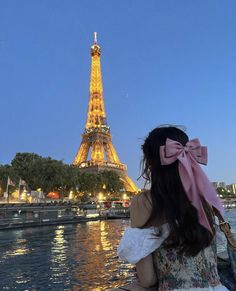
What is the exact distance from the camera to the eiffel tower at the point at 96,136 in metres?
109

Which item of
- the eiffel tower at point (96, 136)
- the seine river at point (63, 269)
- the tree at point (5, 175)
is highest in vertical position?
the eiffel tower at point (96, 136)

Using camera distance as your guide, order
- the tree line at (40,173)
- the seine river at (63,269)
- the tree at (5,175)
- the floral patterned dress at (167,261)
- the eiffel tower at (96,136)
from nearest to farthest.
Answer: the floral patterned dress at (167,261) < the seine river at (63,269) < the tree at (5,175) < the tree line at (40,173) < the eiffel tower at (96,136)

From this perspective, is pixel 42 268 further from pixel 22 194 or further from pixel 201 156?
pixel 22 194

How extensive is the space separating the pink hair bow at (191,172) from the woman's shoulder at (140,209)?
29 centimetres

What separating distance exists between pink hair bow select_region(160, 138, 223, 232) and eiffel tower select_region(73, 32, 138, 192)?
342 ft

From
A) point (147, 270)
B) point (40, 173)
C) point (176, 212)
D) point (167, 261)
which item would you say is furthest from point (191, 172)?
point (40, 173)

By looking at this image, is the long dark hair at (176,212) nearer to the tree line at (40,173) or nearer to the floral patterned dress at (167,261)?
the floral patterned dress at (167,261)

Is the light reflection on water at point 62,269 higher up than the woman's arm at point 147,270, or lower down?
lower down

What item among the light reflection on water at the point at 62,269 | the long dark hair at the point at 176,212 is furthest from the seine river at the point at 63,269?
the long dark hair at the point at 176,212

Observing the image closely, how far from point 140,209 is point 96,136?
106m

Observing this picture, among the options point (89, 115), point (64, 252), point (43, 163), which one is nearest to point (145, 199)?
point (64, 252)

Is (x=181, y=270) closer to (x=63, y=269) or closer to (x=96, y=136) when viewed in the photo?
(x=63, y=269)

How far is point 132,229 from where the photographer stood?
2660 mm

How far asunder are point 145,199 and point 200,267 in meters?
0.64
